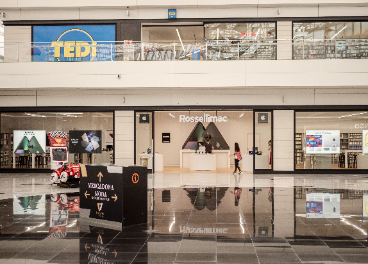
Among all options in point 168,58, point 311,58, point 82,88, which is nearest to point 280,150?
point 311,58

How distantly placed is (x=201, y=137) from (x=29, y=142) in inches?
372

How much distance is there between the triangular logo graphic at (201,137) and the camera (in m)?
22.2

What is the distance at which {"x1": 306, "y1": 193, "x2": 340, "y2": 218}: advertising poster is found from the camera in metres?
7.81

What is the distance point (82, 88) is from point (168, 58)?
4.06 m

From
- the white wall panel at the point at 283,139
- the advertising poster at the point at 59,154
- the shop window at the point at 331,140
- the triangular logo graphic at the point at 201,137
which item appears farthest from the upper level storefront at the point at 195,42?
the triangular logo graphic at the point at 201,137

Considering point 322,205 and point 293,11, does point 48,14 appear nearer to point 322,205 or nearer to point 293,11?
point 293,11

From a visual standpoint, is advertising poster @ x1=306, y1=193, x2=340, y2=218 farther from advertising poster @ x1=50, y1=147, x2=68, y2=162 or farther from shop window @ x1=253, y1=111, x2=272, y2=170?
advertising poster @ x1=50, y1=147, x2=68, y2=162

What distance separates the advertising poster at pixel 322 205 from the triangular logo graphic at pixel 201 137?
11.7m

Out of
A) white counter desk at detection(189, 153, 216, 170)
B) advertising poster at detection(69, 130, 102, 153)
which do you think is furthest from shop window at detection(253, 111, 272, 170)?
advertising poster at detection(69, 130, 102, 153)

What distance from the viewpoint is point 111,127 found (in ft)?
57.2

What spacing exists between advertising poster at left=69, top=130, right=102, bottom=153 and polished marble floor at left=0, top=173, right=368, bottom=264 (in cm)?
468

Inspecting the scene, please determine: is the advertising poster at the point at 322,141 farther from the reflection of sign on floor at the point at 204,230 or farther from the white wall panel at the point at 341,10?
the reflection of sign on floor at the point at 204,230

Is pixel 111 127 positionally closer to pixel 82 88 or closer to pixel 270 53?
pixel 82 88

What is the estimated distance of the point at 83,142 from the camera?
632 inches
